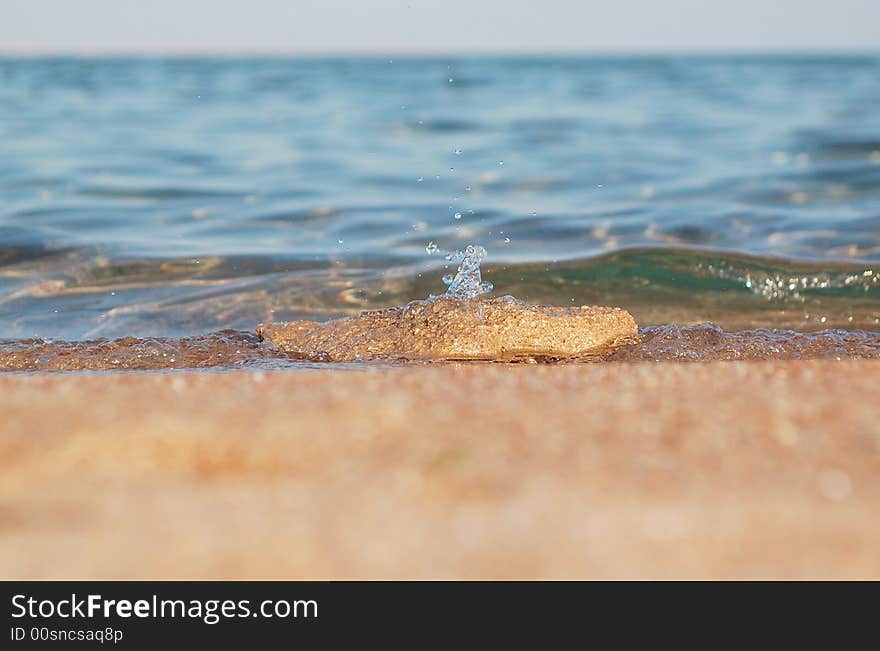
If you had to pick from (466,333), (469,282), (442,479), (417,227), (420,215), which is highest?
(420,215)

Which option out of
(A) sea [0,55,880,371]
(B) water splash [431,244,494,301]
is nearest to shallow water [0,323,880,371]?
(A) sea [0,55,880,371]

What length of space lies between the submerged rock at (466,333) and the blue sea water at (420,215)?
0.93 metres

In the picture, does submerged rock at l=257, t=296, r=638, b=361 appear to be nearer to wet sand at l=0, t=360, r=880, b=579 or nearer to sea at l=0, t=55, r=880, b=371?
sea at l=0, t=55, r=880, b=371

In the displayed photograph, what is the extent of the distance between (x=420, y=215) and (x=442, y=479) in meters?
4.96

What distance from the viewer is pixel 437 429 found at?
154 cm

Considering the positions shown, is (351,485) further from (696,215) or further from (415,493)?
(696,215)

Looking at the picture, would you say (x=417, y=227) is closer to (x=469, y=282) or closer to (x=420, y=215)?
(x=420, y=215)

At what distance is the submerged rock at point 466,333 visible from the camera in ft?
9.74

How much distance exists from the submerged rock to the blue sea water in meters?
0.93

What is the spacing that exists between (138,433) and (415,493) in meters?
0.48

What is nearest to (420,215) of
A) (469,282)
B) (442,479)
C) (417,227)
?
(417,227)

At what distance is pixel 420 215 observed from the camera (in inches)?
246

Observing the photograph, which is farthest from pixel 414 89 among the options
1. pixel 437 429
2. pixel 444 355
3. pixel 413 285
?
pixel 437 429

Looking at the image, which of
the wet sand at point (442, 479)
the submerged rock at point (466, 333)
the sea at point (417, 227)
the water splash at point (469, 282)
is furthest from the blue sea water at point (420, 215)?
the wet sand at point (442, 479)
